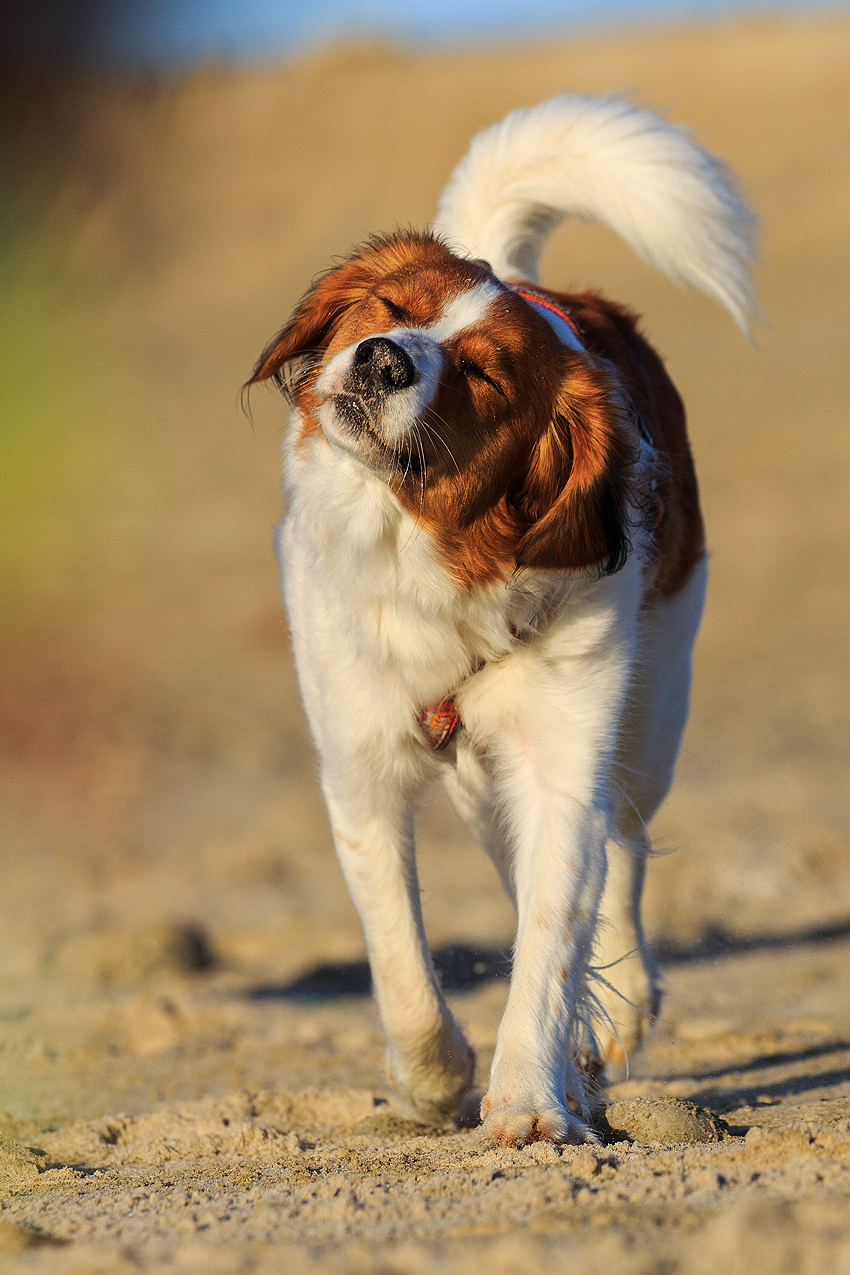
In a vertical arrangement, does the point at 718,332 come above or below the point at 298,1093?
above

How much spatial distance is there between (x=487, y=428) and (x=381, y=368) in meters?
0.34

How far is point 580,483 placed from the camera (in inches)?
130

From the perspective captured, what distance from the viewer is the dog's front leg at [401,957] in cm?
370

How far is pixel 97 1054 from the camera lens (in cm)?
464

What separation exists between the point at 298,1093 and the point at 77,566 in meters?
11.4

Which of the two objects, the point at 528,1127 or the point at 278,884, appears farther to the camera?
the point at 278,884

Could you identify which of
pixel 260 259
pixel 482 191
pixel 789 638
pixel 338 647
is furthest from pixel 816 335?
pixel 338 647

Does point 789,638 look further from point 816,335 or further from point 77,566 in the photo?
point 816,335

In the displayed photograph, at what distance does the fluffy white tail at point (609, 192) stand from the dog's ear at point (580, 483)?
1.10m

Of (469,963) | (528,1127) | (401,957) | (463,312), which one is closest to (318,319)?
(463,312)

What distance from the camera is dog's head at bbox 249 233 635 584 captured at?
10.4ft

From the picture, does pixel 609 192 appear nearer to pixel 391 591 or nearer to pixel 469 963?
pixel 391 591

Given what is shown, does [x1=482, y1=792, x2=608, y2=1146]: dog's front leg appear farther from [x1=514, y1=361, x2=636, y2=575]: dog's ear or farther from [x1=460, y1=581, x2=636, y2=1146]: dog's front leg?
[x1=514, y1=361, x2=636, y2=575]: dog's ear

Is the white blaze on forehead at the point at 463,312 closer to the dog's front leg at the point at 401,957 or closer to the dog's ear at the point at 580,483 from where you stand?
the dog's ear at the point at 580,483
